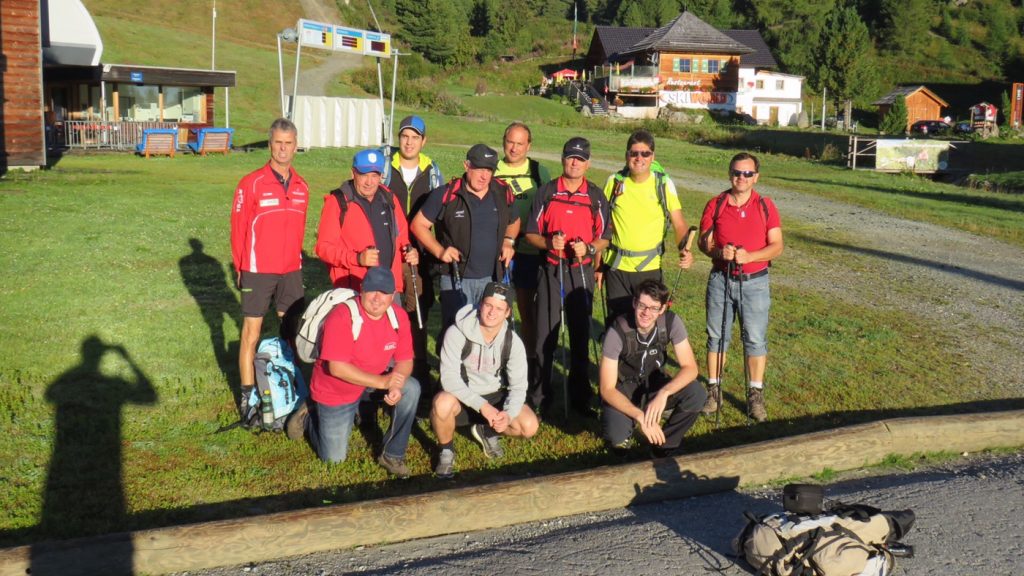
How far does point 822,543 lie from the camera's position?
479 centimetres

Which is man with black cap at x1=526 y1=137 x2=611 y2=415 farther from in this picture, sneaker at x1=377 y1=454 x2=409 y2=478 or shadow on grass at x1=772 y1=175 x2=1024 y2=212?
shadow on grass at x1=772 y1=175 x2=1024 y2=212

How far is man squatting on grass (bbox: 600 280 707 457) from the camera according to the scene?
6.40 m

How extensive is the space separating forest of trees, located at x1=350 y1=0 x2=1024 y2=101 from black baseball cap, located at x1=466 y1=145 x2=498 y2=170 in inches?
2806

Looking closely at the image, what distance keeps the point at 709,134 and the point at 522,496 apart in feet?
147

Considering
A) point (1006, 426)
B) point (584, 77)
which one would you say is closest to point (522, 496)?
point (1006, 426)

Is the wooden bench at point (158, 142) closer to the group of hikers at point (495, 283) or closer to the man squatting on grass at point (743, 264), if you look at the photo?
the group of hikers at point (495, 283)

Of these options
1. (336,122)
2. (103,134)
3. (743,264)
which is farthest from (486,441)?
(103,134)

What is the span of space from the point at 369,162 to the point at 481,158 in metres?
0.75

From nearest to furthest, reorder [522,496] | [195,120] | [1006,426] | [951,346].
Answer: [522,496] < [1006,426] < [951,346] < [195,120]

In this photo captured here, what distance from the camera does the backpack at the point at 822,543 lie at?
4.74 m

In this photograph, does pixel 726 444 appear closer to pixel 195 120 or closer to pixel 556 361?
pixel 556 361

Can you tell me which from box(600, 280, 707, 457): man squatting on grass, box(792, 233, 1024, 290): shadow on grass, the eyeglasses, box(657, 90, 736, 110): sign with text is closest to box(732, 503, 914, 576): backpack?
box(600, 280, 707, 457): man squatting on grass

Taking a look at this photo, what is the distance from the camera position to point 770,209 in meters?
7.20

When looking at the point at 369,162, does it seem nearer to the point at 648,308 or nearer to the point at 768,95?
the point at 648,308
